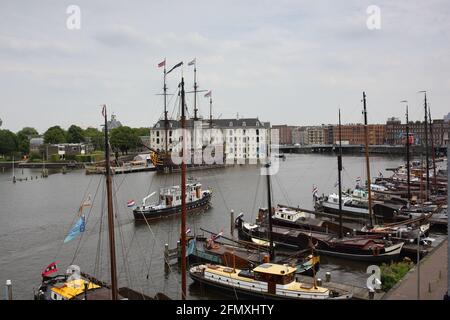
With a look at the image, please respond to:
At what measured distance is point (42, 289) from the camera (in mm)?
21125

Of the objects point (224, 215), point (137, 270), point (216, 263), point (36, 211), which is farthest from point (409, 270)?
point (36, 211)

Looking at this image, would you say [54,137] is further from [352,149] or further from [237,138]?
[352,149]

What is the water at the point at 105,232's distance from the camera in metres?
25.6

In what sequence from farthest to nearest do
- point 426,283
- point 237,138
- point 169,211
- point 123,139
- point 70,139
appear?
point 70,139
point 123,139
point 237,138
point 169,211
point 426,283

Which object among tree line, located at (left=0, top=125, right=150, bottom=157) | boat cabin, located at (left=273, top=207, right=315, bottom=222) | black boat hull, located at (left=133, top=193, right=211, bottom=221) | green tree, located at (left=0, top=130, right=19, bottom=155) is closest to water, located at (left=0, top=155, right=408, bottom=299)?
black boat hull, located at (left=133, top=193, right=211, bottom=221)

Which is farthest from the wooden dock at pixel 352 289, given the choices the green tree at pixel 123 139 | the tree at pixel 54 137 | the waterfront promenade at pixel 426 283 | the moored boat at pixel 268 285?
the tree at pixel 54 137

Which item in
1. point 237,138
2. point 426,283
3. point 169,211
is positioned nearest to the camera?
point 426,283

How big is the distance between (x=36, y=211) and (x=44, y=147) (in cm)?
8104

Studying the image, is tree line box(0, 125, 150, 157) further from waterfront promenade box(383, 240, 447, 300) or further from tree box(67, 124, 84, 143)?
waterfront promenade box(383, 240, 447, 300)

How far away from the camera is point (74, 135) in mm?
144875

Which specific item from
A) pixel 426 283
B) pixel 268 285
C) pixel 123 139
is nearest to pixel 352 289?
pixel 426 283

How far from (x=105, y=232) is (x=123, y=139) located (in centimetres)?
8645

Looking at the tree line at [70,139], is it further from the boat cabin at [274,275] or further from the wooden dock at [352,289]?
the boat cabin at [274,275]
